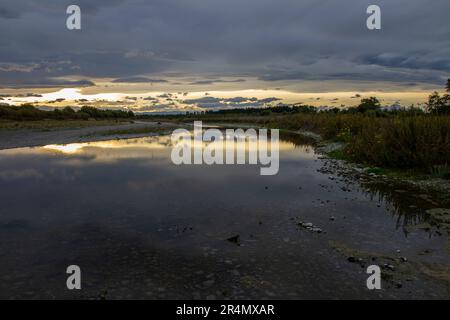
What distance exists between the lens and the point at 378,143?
21.3m

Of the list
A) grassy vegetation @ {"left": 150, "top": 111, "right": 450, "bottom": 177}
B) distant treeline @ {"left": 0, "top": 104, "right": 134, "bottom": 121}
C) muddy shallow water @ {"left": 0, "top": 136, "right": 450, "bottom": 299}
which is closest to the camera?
muddy shallow water @ {"left": 0, "top": 136, "right": 450, "bottom": 299}

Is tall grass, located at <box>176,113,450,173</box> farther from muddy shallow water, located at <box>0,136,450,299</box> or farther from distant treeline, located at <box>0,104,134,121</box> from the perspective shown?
distant treeline, located at <box>0,104,134,121</box>

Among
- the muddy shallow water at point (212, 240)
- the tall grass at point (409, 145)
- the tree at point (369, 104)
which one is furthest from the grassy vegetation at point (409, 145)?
the tree at point (369, 104)

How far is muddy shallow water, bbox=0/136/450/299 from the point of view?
6.71 metres

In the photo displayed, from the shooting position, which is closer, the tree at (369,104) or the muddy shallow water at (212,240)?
the muddy shallow water at (212,240)

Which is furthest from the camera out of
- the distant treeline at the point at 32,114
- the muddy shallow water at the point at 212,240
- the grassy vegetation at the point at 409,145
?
the distant treeline at the point at 32,114

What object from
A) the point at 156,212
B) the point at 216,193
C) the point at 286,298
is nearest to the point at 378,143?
the point at 216,193

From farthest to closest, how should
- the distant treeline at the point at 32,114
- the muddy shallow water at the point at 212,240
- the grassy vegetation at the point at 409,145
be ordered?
1. the distant treeline at the point at 32,114
2. the grassy vegetation at the point at 409,145
3. the muddy shallow water at the point at 212,240

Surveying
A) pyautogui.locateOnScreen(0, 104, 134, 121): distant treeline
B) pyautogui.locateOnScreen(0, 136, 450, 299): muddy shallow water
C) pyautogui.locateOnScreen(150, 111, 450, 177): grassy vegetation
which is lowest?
pyautogui.locateOnScreen(0, 136, 450, 299): muddy shallow water

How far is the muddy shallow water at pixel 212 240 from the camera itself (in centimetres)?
671

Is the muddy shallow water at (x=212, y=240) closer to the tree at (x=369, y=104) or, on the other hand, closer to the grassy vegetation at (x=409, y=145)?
the grassy vegetation at (x=409, y=145)

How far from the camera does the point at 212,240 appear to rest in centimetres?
909

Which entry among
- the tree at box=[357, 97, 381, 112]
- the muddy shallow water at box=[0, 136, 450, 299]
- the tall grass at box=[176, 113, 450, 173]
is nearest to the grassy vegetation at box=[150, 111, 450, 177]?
the tall grass at box=[176, 113, 450, 173]
